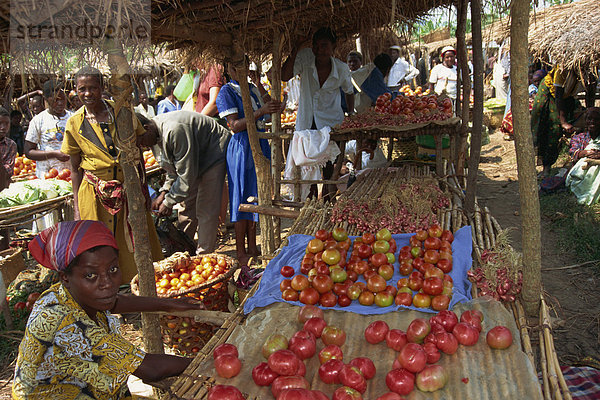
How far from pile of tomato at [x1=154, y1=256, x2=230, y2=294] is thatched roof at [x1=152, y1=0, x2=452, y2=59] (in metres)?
2.06

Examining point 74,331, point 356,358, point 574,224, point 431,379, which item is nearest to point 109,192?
point 74,331

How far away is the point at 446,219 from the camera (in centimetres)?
358

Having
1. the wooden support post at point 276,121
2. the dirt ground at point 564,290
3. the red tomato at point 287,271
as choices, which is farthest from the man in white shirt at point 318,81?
the red tomato at point 287,271

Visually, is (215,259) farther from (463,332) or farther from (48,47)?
(463,332)

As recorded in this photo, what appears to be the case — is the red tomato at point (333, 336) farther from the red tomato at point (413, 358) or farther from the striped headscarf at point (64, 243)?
the striped headscarf at point (64, 243)

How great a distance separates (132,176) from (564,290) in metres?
4.40

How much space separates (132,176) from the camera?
278 cm

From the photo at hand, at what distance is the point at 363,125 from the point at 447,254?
233 centimetres

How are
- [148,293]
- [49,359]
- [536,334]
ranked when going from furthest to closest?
[148,293] < [536,334] < [49,359]

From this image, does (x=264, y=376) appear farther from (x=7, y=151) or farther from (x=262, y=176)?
(x=7, y=151)

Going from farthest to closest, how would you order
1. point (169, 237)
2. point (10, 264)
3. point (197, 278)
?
1. point (169, 237)
2. point (10, 264)
3. point (197, 278)

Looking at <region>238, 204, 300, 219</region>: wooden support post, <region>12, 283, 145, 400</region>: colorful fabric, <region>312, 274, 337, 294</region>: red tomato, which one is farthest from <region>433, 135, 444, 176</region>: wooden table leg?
<region>12, 283, 145, 400</region>: colorful fabric

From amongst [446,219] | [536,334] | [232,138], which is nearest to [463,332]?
[536,334]

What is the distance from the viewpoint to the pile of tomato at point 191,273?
12.4 ft
